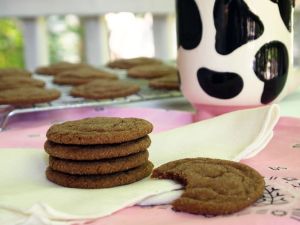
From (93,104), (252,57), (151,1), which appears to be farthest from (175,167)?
(151,1)

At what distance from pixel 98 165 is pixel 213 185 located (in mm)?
80

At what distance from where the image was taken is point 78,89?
0.73m

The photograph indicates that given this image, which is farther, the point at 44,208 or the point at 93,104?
the point at 93,104

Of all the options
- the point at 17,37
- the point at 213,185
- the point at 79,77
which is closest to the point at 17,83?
the point at 79,77

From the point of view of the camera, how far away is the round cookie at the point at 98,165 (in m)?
0.34

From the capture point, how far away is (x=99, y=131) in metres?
0.35

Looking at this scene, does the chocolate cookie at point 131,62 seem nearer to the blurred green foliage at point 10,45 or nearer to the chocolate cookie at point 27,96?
the chocolate cookie at point 27,96

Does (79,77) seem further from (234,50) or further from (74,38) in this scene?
(74,38)

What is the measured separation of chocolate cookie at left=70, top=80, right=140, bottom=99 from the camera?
692 mm

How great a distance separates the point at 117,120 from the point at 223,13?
0.20 meters

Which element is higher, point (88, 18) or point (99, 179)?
point (88, 18)

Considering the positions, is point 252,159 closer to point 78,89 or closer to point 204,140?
point 204,140

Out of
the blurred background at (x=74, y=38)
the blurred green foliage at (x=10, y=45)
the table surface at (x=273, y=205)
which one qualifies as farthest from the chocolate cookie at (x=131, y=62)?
the blurred green foliage at (x=10, y=45)

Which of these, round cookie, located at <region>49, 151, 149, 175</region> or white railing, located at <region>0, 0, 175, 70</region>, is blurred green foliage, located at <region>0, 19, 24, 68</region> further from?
round cookie, located at <region>49, 151, 149, 175</region>
